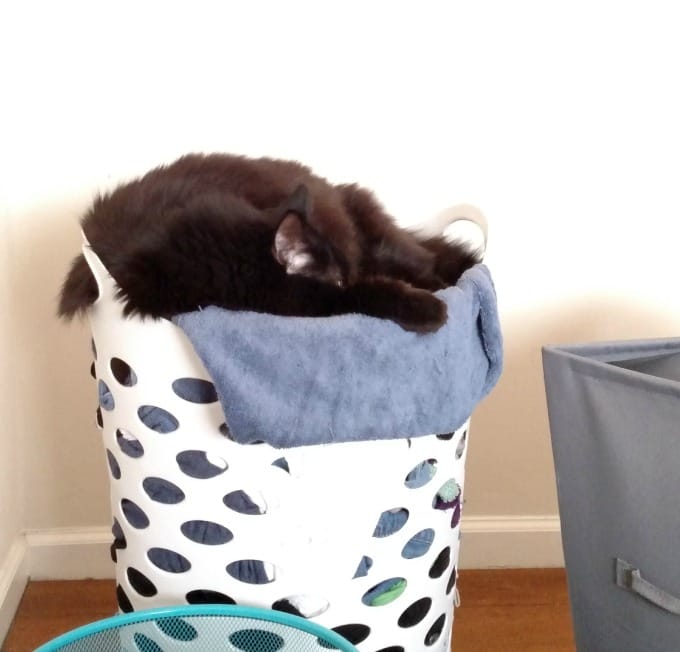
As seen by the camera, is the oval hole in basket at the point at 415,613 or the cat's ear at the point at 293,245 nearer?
the cat's ear at the point at 293,245

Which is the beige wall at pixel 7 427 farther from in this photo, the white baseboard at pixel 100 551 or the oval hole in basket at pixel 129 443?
the oval hole in basket at pixel 129 443

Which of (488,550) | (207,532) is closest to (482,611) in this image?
(488,550)

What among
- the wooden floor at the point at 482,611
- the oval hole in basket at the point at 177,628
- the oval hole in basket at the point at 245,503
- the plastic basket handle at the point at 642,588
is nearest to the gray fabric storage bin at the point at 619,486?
the plastic basket handle at the point at 642,588

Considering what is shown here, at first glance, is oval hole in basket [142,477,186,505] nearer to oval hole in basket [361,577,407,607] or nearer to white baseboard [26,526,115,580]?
oval hole in basket [361,577,407,607]

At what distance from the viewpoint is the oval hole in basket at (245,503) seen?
91 cm

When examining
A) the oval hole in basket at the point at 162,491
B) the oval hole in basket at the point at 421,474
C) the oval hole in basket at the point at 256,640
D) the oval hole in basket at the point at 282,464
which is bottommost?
the oval hole in basket at the point at 256,640

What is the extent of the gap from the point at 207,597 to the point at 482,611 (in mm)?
743

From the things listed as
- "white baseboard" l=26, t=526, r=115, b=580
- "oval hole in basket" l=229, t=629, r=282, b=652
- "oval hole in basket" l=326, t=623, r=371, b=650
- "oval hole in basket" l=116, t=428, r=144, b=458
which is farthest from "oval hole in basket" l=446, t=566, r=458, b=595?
"white baseboard" l=26, t=526, r=115, b=580

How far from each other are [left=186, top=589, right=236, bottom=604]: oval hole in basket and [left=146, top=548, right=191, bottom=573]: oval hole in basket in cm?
4

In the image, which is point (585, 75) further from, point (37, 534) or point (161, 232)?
point (37, 534)

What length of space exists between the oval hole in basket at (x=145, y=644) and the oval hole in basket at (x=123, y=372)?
1.04 feet

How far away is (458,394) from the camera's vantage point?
93cm

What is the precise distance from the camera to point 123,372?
0.93 m

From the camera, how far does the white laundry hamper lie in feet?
2.93
